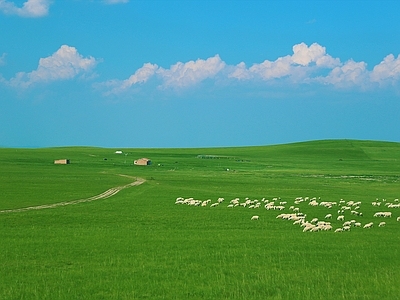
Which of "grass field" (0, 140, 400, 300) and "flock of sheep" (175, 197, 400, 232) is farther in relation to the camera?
"flock of sheep" (175, 197, 400, 232)

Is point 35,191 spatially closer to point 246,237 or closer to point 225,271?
point 246,237

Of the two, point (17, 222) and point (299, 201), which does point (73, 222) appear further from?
point (299, 201)

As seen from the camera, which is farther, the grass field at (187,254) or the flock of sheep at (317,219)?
the flock of sheep at (317,219)

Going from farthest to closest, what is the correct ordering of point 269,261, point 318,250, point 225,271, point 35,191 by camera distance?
point 35,191 < point 318,250 < point 269,261 < point 225,271

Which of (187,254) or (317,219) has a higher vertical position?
(317,219)

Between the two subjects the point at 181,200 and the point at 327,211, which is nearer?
the point at 327,211

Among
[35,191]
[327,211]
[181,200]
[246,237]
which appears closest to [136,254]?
[246,237]

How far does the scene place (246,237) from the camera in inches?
→ 959

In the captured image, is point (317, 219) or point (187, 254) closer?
point (187, 254)

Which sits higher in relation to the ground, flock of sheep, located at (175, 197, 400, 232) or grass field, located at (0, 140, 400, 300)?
flock of sheep, located at (175, 197, 400, 232)

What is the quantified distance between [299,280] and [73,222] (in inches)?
633

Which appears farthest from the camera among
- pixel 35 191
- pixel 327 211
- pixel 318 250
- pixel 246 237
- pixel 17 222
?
pixel 35 191

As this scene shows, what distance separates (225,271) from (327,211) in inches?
752

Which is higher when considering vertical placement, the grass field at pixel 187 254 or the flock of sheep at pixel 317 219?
the flock of sheep at pixel 317 219
